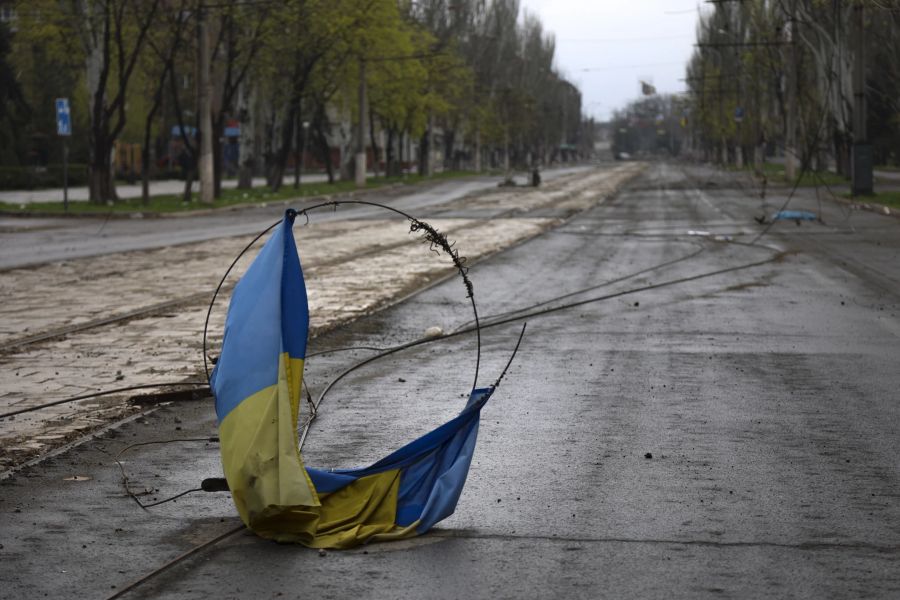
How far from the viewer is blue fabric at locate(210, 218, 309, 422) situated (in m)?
5.53

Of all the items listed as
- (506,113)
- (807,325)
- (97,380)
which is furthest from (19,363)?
(506,113)

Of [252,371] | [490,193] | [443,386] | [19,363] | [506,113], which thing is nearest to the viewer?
[252,371]

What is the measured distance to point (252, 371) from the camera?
18.1 feet

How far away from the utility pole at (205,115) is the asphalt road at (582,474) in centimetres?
2707

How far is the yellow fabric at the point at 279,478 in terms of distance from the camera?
5.40 m

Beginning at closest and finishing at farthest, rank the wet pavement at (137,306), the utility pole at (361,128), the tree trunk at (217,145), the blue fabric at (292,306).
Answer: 1. the blue fabric at (292,306)
2. the wet pavement at (137,306)
3. the tree trunk at (217,145)
4. the utility pole at (361,128)

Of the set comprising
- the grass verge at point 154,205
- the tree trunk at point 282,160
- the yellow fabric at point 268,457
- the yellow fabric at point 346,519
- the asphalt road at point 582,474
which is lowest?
the asphalt road at point 582,474

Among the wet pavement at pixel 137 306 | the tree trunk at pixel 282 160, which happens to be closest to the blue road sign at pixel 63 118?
the wet pavement at pixel 137 306

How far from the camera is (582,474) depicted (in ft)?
22.1

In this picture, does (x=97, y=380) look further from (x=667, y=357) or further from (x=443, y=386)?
(x=667, y=357)

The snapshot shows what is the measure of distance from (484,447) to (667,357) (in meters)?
3.75

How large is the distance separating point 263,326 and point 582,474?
6.42 ft

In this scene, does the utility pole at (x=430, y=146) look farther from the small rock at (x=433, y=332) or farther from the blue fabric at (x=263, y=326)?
the blue fabric at (x=263, y=326)

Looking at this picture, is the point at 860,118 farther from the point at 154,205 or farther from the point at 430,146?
the point at 430,146
